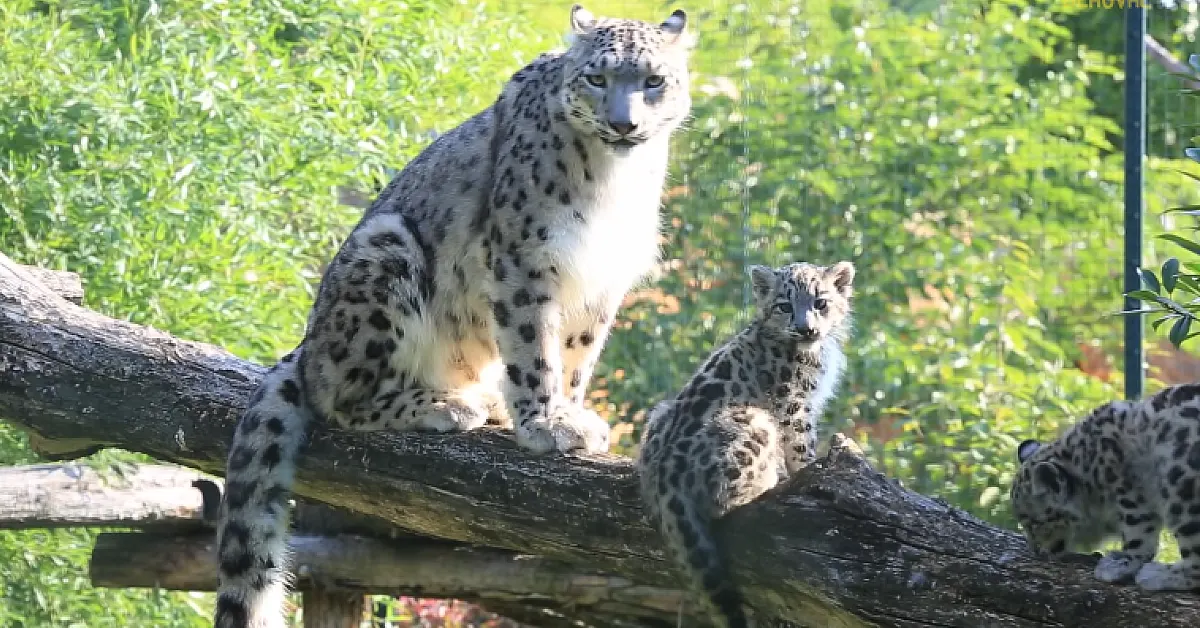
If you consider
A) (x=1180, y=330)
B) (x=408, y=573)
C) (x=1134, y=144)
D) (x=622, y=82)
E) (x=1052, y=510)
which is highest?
(x=1134, y=144)

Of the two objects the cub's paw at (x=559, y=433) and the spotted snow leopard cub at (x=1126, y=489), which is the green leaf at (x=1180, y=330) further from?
the cub's paw at (x=559, y=433)

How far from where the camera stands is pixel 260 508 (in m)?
4.99

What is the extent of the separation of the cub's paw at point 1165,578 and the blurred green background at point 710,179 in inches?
181

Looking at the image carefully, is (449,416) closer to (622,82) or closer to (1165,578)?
(622,82)

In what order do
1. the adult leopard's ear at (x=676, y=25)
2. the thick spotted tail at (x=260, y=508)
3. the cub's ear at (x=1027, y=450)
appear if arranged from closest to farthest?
the cub's ear at (x=1027, y=450)
the thick spotted tail at (x=260, y=508)
the adult leopard's ear at (x=676, y=25)

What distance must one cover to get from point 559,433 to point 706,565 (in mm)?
984

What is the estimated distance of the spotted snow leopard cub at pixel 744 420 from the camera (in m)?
4.22

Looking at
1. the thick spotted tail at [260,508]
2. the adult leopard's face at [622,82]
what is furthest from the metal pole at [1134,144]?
the thick spotted tail at [260,508]

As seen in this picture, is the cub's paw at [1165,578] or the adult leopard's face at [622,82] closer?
the cub's paw at [1165,578]

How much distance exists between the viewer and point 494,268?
5246 mm

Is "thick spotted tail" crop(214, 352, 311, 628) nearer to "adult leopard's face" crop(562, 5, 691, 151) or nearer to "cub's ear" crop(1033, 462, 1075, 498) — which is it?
"adult leopard's face" crop(562, 5, 691, 151)

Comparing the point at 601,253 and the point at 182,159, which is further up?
the point at 182,159

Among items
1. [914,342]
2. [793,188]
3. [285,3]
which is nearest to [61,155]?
[285,3]

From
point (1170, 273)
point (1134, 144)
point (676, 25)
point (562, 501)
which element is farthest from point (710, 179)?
point (1170, 273)
